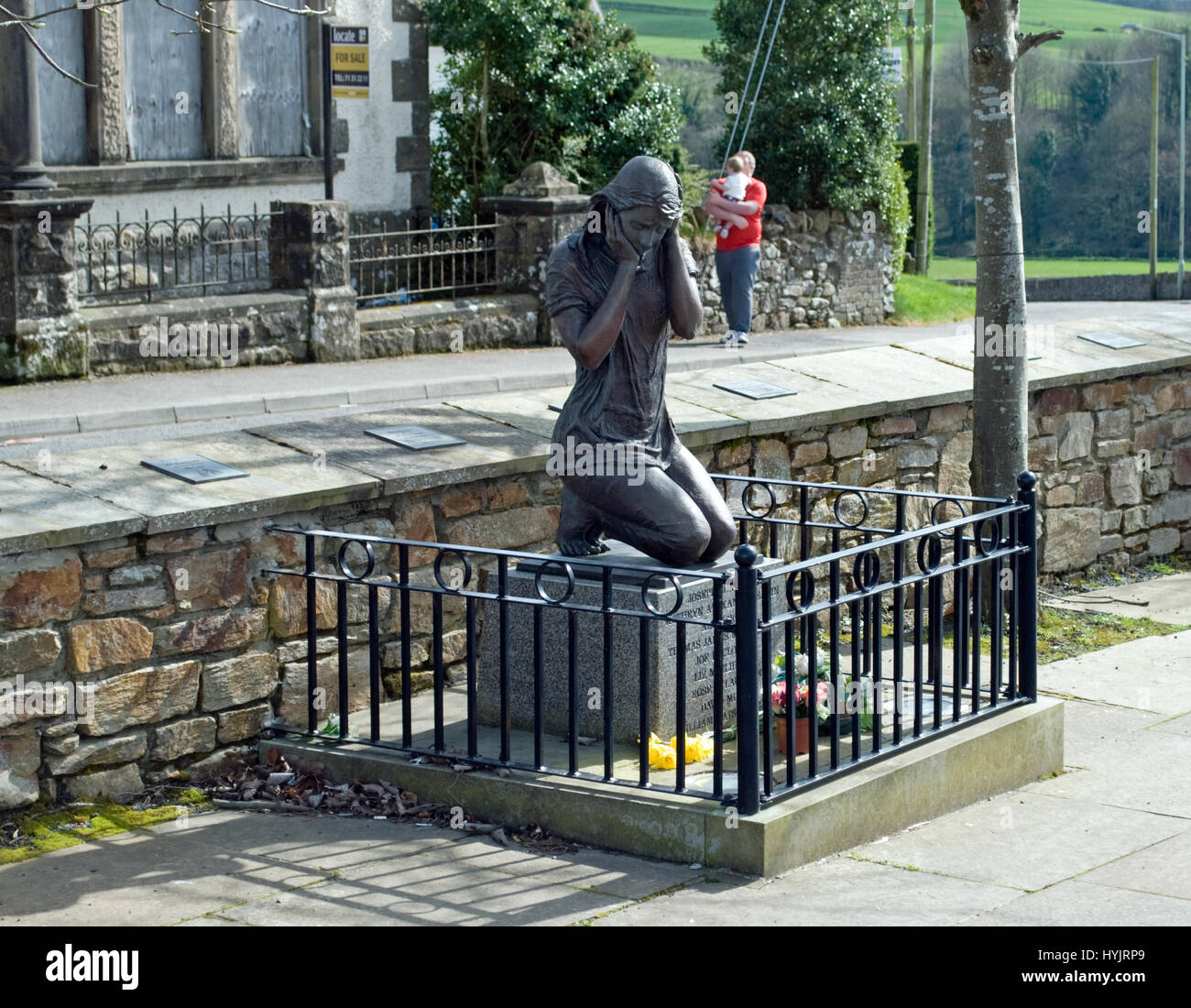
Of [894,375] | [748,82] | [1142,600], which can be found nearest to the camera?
[894,375]

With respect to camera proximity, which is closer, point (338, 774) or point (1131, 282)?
point (338, 774)

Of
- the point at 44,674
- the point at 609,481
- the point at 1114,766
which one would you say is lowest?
the point at 1114,766

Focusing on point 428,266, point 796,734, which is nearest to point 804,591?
point 796,734

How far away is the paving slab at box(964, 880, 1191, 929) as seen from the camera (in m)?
4.84

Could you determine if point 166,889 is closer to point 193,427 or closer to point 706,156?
point 193,427

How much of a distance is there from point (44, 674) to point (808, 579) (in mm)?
2666

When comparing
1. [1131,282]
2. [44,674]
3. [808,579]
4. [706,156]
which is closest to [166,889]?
[44,674]

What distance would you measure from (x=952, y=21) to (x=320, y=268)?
2460 inches

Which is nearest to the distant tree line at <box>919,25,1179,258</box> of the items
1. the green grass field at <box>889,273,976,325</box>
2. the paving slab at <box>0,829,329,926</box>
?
the green grass field at <box>889,273,976,325</box>

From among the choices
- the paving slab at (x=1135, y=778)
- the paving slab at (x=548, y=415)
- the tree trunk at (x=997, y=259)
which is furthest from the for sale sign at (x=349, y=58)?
the paving slab at (x=1135, y=778)

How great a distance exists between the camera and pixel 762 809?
529 cm

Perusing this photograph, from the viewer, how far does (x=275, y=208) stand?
16.3m

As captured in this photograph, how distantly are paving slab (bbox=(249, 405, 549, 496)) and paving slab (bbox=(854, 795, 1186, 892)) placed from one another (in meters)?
2.39

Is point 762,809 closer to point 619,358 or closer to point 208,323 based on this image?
point 619,358
